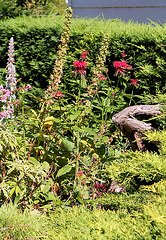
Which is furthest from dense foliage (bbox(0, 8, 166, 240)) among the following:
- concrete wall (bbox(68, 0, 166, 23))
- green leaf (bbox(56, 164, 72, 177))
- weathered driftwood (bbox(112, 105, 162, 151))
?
concrete wall (bbox(68, 0, 166, 23))

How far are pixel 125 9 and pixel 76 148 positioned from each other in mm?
5994

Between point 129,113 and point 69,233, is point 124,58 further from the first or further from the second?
point 69,233

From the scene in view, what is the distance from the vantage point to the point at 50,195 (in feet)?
8.40

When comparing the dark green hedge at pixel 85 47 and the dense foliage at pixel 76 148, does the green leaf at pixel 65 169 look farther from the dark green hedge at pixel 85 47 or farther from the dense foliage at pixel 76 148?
the dark green hedge at pixel 85 47

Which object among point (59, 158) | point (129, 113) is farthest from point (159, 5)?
point (59, 158)

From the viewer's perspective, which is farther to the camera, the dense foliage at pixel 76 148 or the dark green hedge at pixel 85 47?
the dark green hedge at pixel 85 47

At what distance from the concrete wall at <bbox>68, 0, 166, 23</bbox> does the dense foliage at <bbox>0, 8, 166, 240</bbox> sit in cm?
264

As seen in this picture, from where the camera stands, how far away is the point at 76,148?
108 inches

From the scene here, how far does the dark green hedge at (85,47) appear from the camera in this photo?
14.4ft

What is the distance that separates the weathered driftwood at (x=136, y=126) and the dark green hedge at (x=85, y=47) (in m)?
0.98

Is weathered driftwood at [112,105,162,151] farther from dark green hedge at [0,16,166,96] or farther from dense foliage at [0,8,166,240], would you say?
dark green hedge at [0,16,166,96]

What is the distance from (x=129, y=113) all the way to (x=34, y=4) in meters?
6.84

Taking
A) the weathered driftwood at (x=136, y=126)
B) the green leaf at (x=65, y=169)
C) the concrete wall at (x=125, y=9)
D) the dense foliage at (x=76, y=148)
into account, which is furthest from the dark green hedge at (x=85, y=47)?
the concrete wall at (x=125, y=9)

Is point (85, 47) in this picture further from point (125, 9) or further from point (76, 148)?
point (125, 9)
